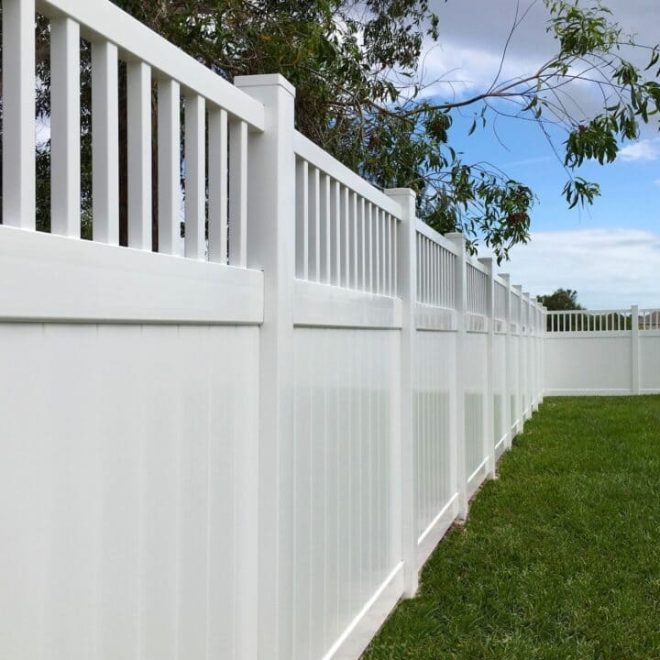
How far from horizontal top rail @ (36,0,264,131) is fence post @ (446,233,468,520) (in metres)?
3.63

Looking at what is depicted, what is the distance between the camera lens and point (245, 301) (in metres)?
2.08

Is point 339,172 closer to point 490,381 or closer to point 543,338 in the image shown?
point 490,381

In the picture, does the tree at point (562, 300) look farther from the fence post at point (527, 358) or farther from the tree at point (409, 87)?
the tree at point (409, 87)

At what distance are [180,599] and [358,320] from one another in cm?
152

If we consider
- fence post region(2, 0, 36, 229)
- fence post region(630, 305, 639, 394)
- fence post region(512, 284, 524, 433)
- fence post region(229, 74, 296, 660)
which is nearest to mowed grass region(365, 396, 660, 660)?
fence post region(229, 74, 296, 660)

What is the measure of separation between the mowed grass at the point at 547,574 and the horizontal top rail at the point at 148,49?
6.82 ft

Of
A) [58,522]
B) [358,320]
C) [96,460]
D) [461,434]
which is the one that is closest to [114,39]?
[96,460]

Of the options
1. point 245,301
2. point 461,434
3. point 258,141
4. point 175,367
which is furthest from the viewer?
point 461,434

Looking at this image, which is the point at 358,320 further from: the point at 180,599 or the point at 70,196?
the point at 70,196

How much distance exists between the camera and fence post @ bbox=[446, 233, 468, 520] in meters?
5.50

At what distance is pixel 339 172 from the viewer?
2.98 m

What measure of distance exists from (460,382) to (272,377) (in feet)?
11.8

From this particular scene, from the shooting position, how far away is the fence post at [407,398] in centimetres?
383

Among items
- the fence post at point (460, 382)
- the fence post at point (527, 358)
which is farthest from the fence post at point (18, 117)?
the fence post at point (527, 358)
